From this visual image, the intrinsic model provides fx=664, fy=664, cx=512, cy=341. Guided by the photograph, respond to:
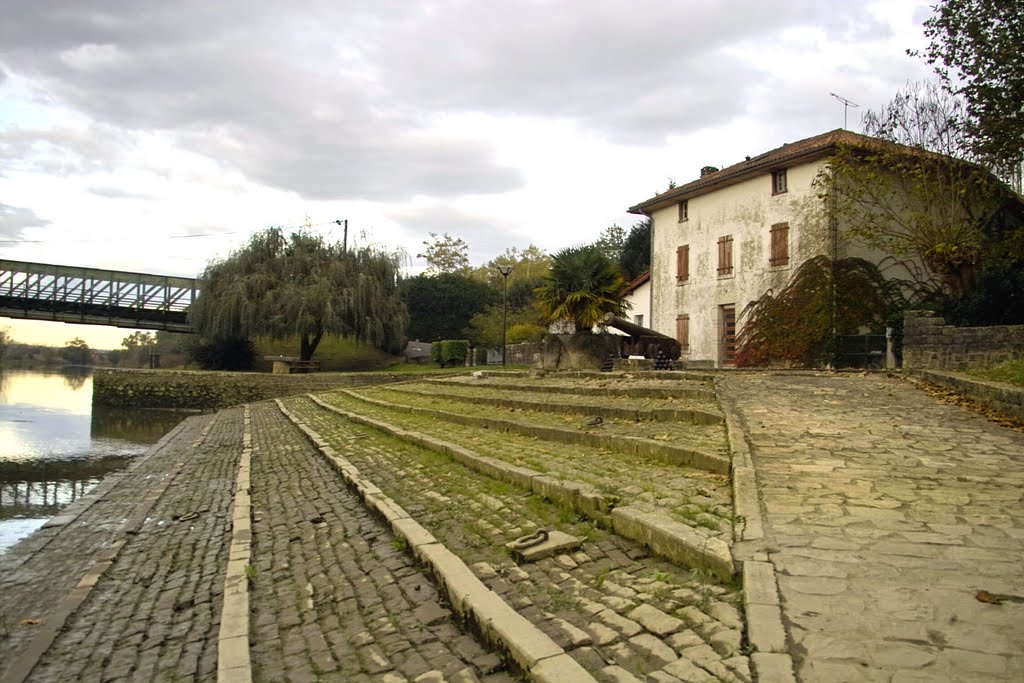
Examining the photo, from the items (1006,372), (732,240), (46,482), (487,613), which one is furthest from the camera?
(732,240)

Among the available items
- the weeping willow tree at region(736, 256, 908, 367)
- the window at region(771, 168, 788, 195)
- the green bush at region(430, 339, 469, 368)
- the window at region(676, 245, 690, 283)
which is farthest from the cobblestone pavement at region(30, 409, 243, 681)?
the green bush at region(430, 339, 469, 368)

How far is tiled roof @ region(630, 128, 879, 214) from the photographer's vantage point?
24.0 m

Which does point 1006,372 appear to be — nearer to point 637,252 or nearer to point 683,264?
point 683,264

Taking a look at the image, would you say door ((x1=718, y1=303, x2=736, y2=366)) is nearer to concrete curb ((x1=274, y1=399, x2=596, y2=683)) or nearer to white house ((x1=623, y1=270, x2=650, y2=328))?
white house ((x1=623, y1=270, x2=650, y2=328))

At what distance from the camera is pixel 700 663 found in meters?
3.00

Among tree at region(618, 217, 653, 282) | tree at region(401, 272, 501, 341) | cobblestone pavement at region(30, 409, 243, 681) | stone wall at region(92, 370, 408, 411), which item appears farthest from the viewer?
tree at region(401, 272, 501, 341)

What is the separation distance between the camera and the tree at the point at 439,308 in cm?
5553

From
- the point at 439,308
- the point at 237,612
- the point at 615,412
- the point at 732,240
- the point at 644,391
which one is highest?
the point at 732,240

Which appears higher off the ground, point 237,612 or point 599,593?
point 599,593

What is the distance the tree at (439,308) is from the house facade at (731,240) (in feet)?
79.7

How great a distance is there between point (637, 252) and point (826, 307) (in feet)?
82.2

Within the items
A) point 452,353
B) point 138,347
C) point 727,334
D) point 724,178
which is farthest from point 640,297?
point 138,347

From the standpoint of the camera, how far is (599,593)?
4039mm

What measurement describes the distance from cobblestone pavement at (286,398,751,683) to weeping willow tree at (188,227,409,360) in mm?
34008
